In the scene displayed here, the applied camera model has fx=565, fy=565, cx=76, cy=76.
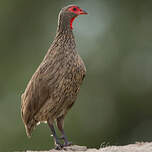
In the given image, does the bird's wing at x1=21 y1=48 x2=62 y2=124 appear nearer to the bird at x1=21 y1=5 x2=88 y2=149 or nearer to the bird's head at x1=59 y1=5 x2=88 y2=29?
the bird at x1=21 y1=5 x2=88 y2=149

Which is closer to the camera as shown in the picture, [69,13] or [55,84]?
[55,84]

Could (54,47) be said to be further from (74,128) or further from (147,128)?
(147,128)

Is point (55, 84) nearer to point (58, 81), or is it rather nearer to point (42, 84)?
point (58, 81)

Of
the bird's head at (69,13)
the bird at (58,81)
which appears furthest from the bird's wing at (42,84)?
the bird's head at (69,13)

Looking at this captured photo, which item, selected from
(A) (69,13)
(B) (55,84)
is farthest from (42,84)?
(A) (69,13)

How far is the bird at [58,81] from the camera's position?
26.2 ft

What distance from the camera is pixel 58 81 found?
795 cm

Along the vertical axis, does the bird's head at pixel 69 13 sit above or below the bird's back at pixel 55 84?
above

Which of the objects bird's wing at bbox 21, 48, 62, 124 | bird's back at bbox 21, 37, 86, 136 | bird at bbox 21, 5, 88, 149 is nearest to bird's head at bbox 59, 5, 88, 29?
bird at bbox 21, 5, 88, 149

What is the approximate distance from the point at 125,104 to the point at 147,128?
1.05 metres

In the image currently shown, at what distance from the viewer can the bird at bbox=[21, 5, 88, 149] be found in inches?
314

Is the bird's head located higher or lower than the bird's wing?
higher

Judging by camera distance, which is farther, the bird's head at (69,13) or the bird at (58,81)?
the bird's head at (69,13)

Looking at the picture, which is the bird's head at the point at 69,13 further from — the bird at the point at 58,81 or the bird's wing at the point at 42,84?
the bird's wing at the point at 42,84
